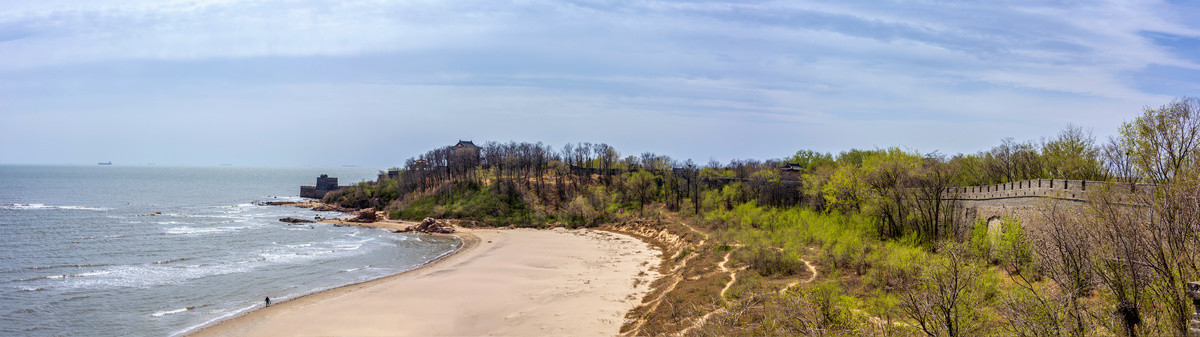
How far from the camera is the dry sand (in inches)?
893

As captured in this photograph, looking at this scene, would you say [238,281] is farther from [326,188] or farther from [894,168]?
[326,188]

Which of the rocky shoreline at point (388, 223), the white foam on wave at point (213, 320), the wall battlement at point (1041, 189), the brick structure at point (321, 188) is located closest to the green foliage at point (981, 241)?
the wall battlement at point (1041, 189)

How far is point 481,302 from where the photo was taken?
89.9ft

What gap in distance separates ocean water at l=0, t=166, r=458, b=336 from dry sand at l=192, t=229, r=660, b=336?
2.75m

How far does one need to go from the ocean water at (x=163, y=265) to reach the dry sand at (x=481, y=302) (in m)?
2.75

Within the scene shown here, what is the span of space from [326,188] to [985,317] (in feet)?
388

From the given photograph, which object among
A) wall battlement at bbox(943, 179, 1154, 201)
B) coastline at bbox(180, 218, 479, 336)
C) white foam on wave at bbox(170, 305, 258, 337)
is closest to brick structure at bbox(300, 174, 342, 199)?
coastline at bbox(180, 218, 479, 336)

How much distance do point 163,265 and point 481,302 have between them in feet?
84.4

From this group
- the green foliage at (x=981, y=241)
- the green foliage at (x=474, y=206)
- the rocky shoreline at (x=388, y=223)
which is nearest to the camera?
the green foliage at (x=981, y=241)


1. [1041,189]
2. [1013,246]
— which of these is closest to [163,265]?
[1013,246]

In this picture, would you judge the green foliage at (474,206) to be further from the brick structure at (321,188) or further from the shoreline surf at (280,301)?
the brick structure at (321,188)

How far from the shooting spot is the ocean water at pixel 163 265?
80.9 ft

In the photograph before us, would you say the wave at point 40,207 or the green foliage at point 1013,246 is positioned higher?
the green foliage at point 1013,246

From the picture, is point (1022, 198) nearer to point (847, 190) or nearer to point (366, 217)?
point (847, 190)
